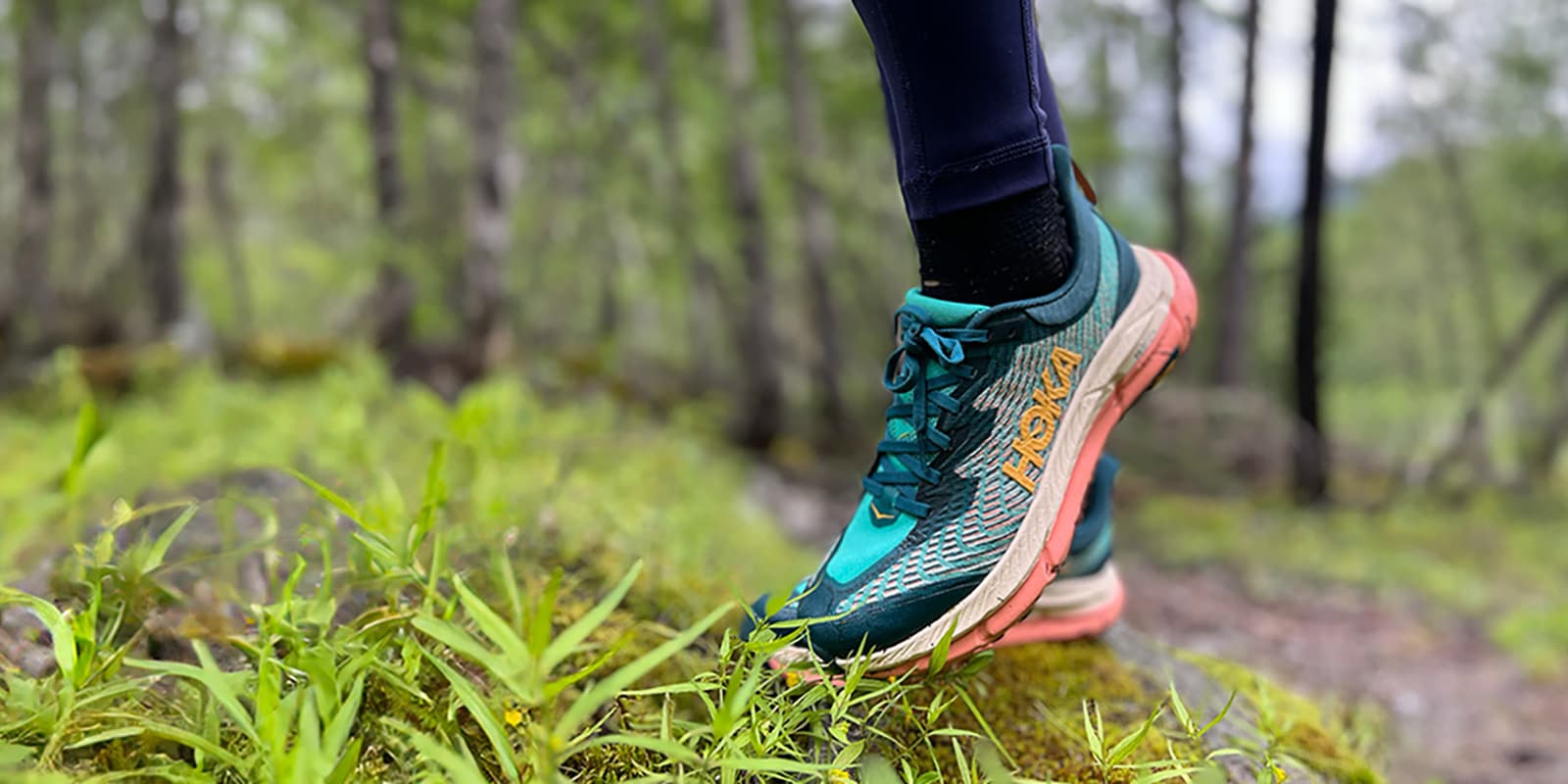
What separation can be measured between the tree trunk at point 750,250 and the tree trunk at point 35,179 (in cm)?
637

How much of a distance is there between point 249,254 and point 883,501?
26.6 m

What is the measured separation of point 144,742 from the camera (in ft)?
3.00

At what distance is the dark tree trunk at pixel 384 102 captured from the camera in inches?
264

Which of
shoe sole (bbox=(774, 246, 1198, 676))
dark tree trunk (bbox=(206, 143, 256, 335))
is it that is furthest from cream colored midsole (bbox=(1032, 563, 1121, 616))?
dark tree trunk (bbox=(206, 143, 256, 335))

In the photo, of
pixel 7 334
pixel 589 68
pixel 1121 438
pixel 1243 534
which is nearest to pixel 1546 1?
pixel 1121 438

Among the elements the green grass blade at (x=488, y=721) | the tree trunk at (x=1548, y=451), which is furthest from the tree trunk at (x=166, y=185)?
the tree trunk at (x=1548, y=451)

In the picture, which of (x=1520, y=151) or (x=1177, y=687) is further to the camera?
(x=1520, y=151)

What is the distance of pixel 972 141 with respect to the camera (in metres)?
1.19

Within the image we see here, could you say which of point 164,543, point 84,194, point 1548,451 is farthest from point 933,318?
point 84,194

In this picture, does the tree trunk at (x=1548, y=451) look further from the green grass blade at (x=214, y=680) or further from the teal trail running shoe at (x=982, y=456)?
the green grass blade at (x=214, y=680)

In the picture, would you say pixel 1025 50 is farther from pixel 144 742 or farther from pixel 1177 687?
pixel 144 742

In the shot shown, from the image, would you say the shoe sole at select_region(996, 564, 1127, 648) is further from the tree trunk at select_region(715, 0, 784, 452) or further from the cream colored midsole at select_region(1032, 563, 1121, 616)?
the tree trunk at select_region(715, 0, 784, 452)

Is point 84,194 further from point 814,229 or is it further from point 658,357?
point 814,229

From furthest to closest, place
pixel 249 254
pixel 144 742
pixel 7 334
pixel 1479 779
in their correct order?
pixel 249 254, pixel 7 334, pixel 1479 779, pixel 144 742
